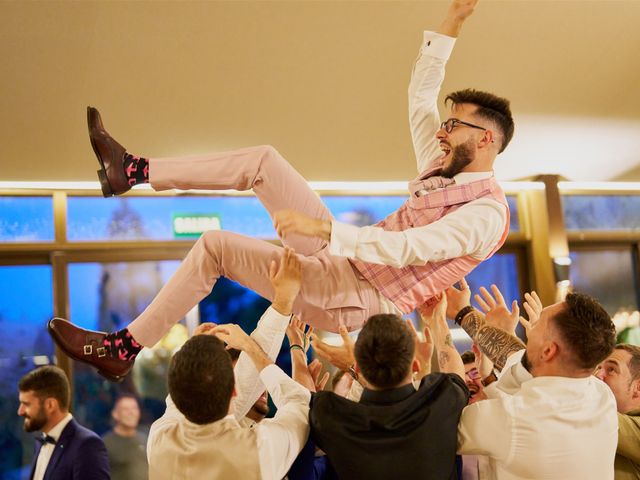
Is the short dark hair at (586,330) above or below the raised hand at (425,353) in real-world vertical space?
above

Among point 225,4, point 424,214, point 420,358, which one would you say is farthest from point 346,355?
point 225,4

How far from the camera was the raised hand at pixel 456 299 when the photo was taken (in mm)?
2695

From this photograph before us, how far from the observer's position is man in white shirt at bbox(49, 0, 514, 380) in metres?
2.30

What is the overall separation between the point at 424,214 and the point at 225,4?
2398 millimetres

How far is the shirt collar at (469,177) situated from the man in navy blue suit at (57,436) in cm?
203

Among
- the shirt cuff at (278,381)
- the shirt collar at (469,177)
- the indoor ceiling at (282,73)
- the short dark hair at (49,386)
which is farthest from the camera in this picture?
the indoor ceiling at (282,73)

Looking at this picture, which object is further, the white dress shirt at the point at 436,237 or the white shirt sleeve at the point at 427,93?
the white shirt sleeve at the point at 427,93

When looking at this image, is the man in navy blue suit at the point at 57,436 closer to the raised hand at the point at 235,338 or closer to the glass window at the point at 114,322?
the raised hand at the point at 235,338

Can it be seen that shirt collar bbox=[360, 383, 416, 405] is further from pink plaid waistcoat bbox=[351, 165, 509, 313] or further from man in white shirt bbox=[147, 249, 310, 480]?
pink plaid waistcoat bbox=[351, 165, 509, 313]

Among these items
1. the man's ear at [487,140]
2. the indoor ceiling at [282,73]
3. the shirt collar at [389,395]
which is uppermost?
the indoor ceiling at [282,73]

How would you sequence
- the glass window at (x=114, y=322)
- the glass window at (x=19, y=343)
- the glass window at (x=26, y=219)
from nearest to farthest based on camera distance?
the glass window at (x=19, y=343)
the glass window at (x=114, y=322)
the glass window at (x=26, y=219)

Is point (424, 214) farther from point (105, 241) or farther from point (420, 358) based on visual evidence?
point (105, 241)

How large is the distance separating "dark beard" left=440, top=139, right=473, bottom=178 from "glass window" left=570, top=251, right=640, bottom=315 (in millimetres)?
5084

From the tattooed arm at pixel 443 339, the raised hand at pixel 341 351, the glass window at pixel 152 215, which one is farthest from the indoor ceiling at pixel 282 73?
the raised hand at pixel 341 351
